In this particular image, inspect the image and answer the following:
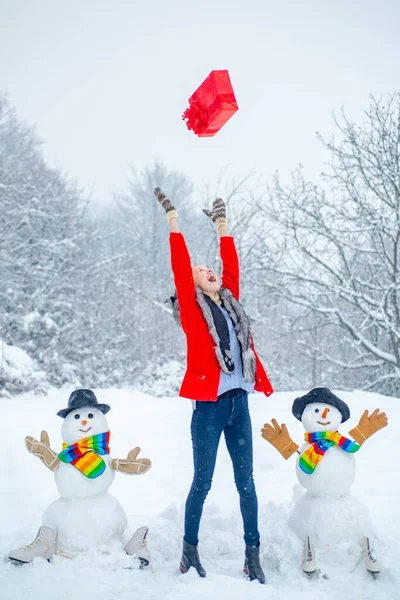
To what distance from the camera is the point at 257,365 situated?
8.91 ft

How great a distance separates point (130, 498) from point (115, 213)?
17.6m

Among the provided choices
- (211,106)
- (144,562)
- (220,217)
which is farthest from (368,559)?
(211,106)

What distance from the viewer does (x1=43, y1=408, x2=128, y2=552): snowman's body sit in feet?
8.27

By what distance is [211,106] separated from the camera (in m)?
3.15

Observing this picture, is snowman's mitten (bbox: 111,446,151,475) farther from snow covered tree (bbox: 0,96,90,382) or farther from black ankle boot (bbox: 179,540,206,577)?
snow covered tree (bbox: 0,96,90,382)

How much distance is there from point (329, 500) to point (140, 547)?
110cm

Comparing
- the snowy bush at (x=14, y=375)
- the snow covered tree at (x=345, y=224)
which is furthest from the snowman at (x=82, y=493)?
the snow covered tree at (x=345, y=224)

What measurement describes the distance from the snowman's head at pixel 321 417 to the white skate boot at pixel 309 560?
62cm

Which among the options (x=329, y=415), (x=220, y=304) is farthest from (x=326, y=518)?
(x=220, y=304)

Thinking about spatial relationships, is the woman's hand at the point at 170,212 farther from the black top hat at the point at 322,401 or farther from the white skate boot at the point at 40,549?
the white skate boot at the point at 40,549

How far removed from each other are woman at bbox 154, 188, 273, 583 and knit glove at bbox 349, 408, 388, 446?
2.30ft

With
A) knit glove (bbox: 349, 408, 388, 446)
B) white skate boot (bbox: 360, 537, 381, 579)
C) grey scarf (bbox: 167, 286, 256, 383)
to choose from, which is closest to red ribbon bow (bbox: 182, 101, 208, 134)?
grey scarf (bbox: 167, 286, 256, 383)

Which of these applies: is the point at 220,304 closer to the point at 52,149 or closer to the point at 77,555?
the point at 77,555

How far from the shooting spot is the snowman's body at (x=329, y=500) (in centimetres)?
268
